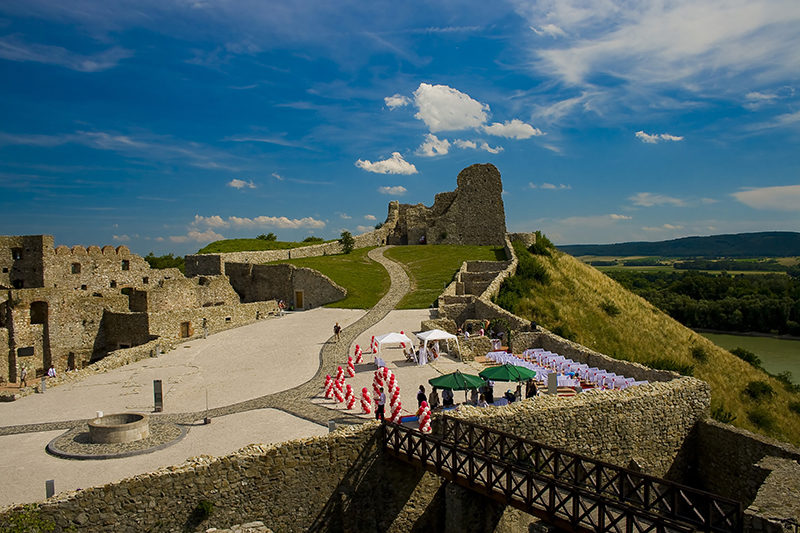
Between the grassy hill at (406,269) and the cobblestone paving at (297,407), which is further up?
the grassy hill at (406,269)

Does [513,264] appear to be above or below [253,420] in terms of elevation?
above

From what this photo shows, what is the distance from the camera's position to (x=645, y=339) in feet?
105

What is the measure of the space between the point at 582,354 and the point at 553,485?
1161 cm

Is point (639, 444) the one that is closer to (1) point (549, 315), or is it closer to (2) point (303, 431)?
(2) point (303, 431)

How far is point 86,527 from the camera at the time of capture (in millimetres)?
10594

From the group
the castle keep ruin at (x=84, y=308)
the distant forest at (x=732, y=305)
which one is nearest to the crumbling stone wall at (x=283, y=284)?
the castle keep ruin at (x=84, y=308)

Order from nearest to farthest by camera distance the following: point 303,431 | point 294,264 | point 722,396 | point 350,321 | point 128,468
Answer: point 128,468 → point 303,431 → point 722,396 → point 350,321 → point 294,264

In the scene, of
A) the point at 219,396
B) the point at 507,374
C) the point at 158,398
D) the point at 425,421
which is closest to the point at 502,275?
the point at 507,374

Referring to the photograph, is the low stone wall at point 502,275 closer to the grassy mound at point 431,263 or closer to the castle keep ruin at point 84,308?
the grassy mound at point 431,263

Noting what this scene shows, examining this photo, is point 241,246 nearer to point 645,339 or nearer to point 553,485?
point 645,339

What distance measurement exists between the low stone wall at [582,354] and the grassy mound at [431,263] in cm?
1013

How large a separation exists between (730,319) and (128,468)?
65.1m

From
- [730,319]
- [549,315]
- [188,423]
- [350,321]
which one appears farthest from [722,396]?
[730,319]

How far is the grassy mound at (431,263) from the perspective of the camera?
35.2 m
